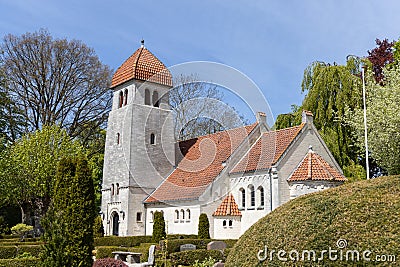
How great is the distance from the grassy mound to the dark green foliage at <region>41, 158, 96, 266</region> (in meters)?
4.83

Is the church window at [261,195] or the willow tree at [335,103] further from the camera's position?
the willow tree at [335,103]

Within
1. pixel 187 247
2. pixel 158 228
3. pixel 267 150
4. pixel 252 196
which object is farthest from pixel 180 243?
pixel 267 150

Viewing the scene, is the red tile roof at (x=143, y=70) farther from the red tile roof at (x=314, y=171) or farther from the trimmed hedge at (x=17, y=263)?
the trimmed hedge at (x=17, y=263)

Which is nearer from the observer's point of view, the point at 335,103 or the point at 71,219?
the point at 71,219

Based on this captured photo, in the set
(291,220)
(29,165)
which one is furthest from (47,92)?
(291,220)

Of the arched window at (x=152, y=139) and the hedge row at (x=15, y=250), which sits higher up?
the arched window at (x=152, y=139)

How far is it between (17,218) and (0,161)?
504 inches

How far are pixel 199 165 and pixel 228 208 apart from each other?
523 cm

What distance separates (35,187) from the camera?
31750 mm

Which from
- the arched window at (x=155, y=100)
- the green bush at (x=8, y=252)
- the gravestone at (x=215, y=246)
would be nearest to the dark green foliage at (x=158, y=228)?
the gravestone at (x=215, y=246)

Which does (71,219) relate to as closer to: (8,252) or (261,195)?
(8,252)

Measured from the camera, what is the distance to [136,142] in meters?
32.1

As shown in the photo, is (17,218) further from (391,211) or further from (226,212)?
(391,211)

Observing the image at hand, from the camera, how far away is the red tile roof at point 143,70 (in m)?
32.8
